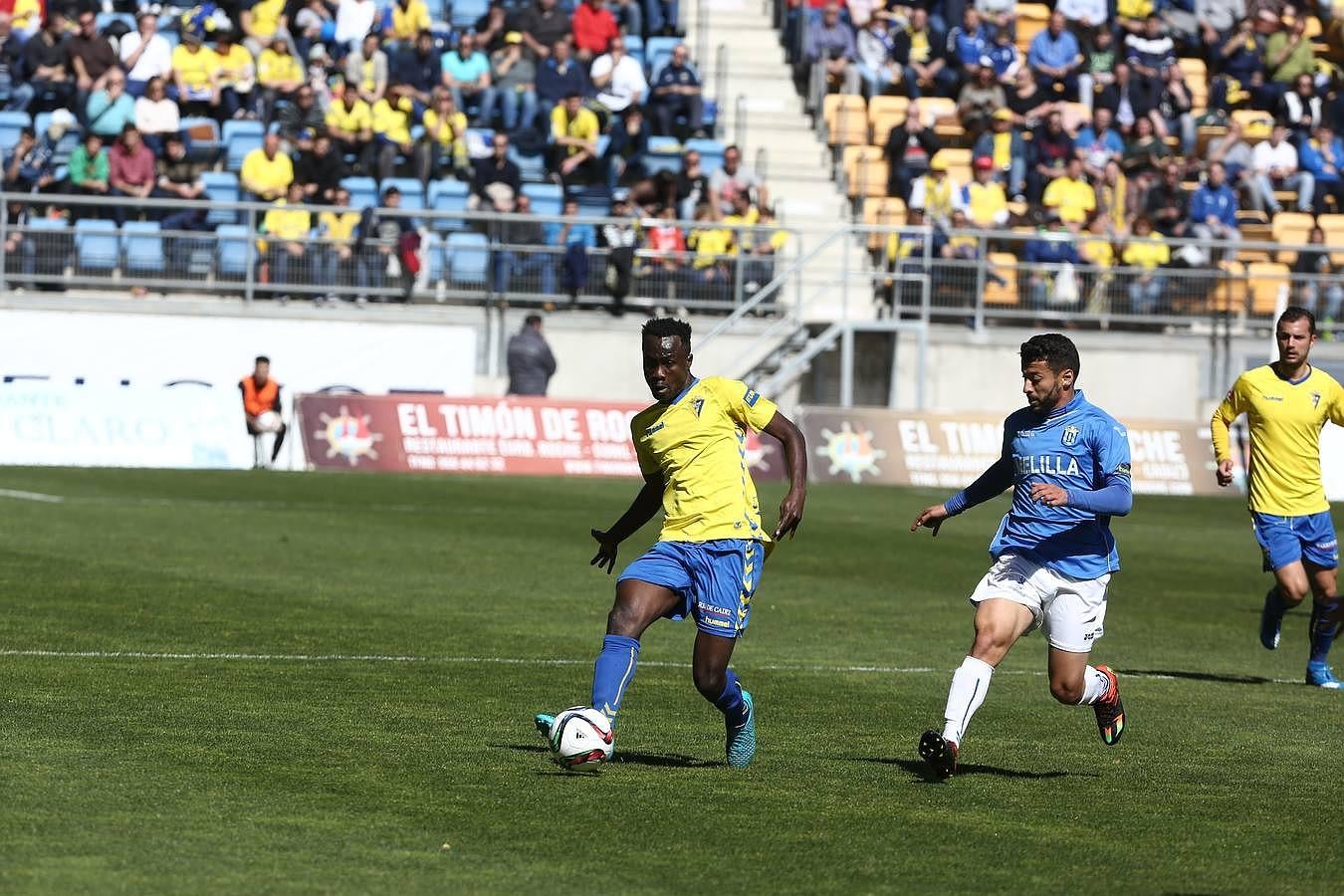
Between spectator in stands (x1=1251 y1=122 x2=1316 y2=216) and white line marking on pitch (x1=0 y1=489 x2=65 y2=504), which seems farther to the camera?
spectator in stands (x1=1251 y1=122 x2=1316 y2=216)

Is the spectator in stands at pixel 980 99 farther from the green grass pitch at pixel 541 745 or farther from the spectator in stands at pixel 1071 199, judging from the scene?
the green grass pitch at pixel 541 745

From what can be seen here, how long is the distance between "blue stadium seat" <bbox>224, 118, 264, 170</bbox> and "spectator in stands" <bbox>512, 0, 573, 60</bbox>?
4403 millimetres

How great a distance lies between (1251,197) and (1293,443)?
893 inches

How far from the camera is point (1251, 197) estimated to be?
3484cm

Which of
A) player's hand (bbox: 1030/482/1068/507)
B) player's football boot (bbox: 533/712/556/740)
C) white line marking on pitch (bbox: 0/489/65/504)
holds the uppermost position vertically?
player's hand (bbox: 1030/482/1068/507)

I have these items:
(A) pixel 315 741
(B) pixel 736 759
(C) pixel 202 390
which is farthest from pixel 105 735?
(C) pixel 202 390

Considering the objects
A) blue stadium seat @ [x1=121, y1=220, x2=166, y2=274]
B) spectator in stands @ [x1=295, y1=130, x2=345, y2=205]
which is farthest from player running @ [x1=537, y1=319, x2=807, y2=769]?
spectator in stands @ [x1=295, y1=130, x2=345, y2=205]

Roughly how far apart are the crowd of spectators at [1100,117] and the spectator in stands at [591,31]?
341 centimetres

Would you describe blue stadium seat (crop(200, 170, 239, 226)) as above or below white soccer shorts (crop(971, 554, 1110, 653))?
below

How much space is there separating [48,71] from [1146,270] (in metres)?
15.9

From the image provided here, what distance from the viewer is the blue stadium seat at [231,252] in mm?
30516

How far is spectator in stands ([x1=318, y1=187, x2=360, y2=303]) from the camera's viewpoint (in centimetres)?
3072

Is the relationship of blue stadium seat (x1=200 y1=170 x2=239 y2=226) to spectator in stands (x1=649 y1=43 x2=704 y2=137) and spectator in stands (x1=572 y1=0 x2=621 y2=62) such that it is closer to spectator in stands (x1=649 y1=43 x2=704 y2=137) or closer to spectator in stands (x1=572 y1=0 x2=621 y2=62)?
spectator in stands (x1=572 y1=0 x2=621 y2=62)

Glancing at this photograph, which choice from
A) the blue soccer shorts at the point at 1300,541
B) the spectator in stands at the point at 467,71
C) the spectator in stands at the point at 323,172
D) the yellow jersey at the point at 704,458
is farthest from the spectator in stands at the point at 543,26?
the yellow jersey at the point at 704,458
